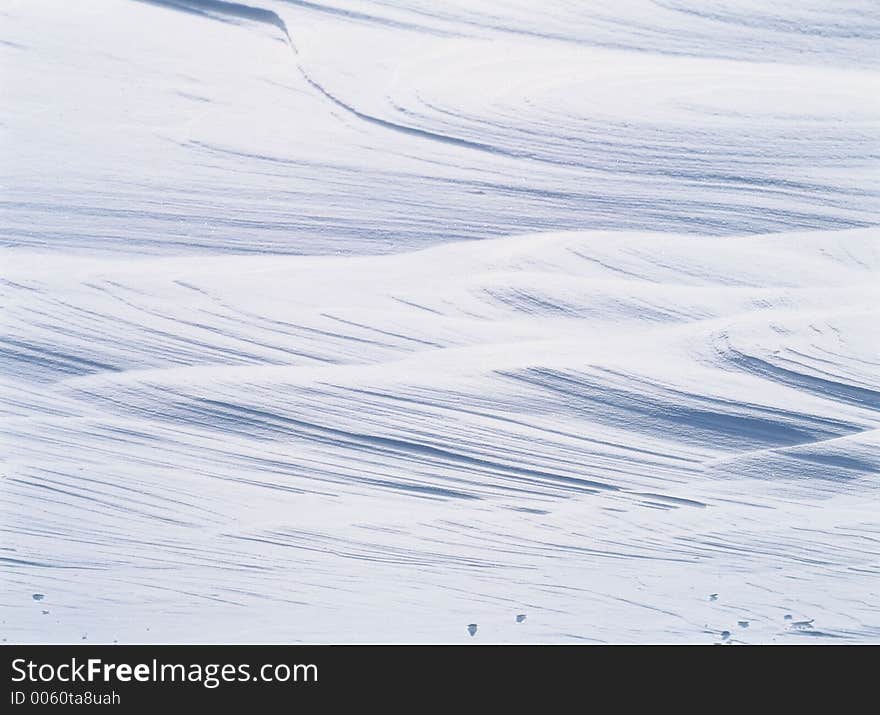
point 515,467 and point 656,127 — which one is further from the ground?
point 656,127

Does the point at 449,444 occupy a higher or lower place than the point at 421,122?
lower

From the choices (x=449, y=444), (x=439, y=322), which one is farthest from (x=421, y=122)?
(x=449, y=444)

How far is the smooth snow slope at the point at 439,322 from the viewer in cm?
78

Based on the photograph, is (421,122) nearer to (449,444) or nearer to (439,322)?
(439,322)

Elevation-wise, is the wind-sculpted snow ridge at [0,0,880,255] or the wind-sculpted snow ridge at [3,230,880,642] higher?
the wind-sculpted snow ridge at [0,0,880,255]

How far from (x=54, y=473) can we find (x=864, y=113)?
935mm

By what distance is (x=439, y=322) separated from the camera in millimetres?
800

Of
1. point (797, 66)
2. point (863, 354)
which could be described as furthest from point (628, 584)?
point (797, 66)

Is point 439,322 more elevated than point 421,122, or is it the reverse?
point 421,122

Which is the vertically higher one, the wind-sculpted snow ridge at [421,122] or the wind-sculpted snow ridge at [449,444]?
the wind-sculpted snow ridge at [421,122]

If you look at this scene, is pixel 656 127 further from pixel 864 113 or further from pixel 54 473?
pixel 54 473

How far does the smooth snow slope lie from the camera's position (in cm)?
78

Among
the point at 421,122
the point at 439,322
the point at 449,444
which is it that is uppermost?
the point at 421,122

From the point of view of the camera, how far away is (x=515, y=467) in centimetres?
79
